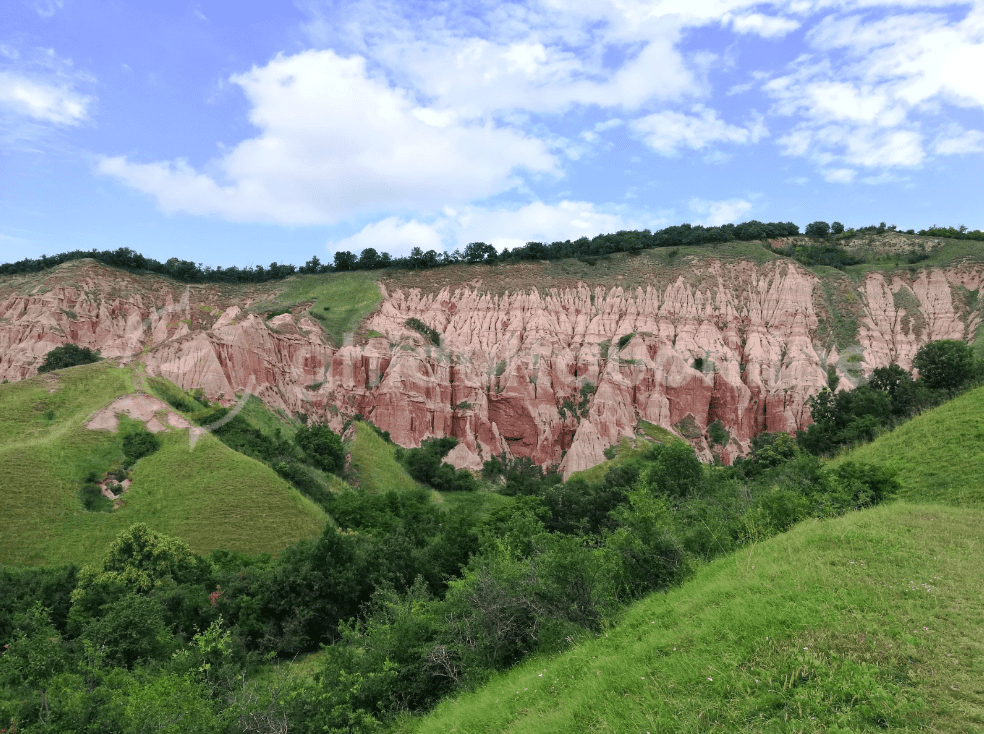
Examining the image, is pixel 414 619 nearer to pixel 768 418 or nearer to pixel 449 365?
pixel 449 365

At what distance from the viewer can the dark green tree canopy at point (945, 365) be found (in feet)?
136

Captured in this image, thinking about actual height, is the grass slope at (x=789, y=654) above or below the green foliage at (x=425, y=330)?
below

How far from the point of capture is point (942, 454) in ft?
62.1

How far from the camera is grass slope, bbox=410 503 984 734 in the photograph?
23.4 feet

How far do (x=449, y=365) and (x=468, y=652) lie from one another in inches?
2229

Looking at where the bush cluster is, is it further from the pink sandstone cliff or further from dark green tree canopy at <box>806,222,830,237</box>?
dark green tree canopy at <box>806,222,830,237</box>

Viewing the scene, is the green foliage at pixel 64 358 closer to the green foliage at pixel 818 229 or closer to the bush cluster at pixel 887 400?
the bush cluster at pixel 887 400

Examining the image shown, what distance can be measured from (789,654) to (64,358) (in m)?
76.5

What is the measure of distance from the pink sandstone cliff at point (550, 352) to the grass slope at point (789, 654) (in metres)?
49.6

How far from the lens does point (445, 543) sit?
29000mm

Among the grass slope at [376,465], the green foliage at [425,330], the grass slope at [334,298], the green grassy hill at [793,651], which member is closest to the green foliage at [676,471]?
the green grassy hill at [793,651]

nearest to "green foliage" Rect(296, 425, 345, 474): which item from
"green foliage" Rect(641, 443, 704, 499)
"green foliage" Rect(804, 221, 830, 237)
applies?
"green foliage" Rect(641, 443, 704, 499)

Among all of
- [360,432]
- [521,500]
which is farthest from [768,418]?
[360,432]

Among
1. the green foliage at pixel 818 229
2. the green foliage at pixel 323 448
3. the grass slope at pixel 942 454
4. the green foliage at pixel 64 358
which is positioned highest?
the green foliage at pixel 818 229
